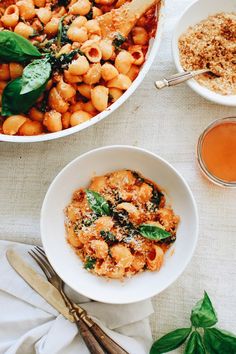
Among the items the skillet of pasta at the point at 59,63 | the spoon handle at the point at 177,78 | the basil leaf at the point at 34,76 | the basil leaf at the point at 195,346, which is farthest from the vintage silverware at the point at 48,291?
the spoon handle at the point at 177,78

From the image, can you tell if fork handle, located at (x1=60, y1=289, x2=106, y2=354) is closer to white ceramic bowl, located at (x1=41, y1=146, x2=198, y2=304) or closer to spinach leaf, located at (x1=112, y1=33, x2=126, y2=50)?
white ceramic bowl, located at (x1=41, y1=146, x2=198, y2=304)

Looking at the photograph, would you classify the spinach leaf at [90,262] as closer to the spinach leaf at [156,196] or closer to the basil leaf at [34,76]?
the spinach leaf at [156,196]

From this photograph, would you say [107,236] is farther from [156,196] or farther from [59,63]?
[59,63]

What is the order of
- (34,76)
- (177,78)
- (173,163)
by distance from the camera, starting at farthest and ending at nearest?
(173,163)
(177,78)
(34,76)

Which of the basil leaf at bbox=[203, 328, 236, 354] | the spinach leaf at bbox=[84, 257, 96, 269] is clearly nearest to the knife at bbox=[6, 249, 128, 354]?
the spinach leaf at bbox=[84, 257, 96, 269]

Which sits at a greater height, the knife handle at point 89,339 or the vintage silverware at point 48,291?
the vintage silverware at point 48,291

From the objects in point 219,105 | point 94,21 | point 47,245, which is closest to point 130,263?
point 47,245

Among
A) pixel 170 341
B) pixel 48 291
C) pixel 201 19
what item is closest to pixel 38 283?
pixel 48 291
